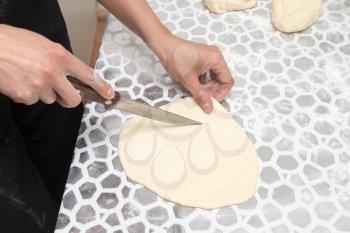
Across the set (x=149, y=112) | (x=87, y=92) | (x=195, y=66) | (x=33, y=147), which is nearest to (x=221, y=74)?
(x=195, y=66)

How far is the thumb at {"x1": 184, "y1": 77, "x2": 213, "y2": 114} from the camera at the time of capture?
0.70m

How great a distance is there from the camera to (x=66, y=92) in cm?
50

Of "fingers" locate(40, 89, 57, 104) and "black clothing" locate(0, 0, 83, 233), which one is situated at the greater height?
"fingers" locate(40, 89, 57, 104)

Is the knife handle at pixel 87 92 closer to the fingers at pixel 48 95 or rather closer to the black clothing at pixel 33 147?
the fingers at pixel 48 95

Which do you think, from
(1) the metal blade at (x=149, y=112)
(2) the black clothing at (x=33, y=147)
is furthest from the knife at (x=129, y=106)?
(2) the black clothing at (x=33, y=147)

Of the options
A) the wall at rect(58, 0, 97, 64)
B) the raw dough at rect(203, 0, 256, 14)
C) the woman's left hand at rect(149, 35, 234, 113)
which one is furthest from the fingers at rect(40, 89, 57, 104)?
the wall at rect(58, 0, 97, 64)

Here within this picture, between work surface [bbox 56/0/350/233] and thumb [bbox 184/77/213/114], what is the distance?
1.8 inches

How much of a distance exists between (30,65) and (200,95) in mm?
319

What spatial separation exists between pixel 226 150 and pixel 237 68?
0.20m

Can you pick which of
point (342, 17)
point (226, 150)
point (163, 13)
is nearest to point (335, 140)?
point (226, 150)

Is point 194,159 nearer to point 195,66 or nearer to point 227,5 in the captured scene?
point 195,66

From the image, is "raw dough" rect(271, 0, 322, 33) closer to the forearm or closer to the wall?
the forearm

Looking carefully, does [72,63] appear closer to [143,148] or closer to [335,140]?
[143,148]

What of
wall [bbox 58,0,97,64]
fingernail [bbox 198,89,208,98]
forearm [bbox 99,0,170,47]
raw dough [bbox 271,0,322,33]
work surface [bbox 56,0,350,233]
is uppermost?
forearm [bbox 99,0,170,47]
